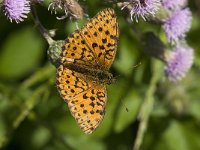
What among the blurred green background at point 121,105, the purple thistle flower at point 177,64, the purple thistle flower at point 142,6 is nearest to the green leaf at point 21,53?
the blurred green background at point 121,105

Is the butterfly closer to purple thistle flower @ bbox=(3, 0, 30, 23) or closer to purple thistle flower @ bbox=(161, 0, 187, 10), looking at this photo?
purple thistle flower @ bbox=(3, 0, 30, 23)

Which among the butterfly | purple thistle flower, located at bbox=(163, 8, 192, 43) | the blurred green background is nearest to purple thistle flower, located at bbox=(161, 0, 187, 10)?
purple thistle flower, located at bbox=(163, 8, 192, 43)

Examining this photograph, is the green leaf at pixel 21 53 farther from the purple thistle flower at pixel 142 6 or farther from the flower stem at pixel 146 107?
the purple thistle flower at pixel 142 6

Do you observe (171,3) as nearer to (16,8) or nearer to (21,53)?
(16,8)

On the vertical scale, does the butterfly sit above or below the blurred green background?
above

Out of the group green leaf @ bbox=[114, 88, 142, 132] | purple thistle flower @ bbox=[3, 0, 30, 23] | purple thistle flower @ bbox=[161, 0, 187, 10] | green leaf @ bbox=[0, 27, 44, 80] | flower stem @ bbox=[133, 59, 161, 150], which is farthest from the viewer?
green leaf @ bbox=[0, 27, 44, 80]

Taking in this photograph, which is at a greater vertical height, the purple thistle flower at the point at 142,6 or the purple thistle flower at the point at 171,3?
the purple thistle flower at the point at 142,6
